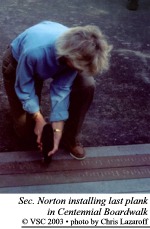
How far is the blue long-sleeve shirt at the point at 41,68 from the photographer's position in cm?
264

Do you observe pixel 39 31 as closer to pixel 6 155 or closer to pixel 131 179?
pixel 6 155

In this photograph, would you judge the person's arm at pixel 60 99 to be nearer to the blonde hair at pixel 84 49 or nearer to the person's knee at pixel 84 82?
the person's knee at pixel 84 82

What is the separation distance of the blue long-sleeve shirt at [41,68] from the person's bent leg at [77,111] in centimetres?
7

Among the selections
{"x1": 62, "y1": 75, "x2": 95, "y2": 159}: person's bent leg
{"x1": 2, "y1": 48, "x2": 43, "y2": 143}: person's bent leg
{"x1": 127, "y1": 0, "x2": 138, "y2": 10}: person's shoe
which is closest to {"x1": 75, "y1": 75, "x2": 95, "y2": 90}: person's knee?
{"x1": 62, "y1": 75, "x2": 95, "y2": 159}: person's bent leg

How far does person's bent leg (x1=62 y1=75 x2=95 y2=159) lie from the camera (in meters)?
2.90

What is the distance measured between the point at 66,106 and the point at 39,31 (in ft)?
1.86

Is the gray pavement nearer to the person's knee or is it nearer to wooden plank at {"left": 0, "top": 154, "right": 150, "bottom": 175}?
wooden plank at {"left": 0, "top": 154, "right": 150, "bottom": 175}

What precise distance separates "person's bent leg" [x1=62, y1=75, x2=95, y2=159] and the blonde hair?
0.36 meters

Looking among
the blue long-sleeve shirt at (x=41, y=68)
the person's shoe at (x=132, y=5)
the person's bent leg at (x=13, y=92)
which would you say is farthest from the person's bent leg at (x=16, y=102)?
the person's shoe at (x=132, y=5)

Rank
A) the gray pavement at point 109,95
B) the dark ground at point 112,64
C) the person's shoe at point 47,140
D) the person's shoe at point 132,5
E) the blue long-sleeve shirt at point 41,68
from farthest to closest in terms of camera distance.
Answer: the person's shoe at point 132,5, the dark ground at point 112,64, the gray pavement at point 109,95, the person's shoe at point 47,140, the blue long-sleeve shirt at point 41,68

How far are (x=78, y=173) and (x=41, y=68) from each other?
86cm

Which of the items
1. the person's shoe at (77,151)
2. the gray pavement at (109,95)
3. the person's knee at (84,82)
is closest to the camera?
the person's knee at (84,82)

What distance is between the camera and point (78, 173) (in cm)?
304

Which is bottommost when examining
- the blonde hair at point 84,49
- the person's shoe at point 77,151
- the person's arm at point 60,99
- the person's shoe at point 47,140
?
the person's shoe at point 77,151
